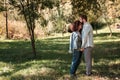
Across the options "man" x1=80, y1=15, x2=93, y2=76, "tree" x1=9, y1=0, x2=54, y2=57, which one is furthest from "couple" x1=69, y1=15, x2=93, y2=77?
"tree" x1=9, y1=0, x2=54, y2=57

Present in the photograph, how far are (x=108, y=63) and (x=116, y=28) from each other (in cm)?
5070

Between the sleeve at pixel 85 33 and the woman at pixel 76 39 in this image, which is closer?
the sleeve at pixel 85 33

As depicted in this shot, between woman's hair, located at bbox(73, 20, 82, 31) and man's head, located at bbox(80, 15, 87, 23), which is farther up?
man's head, located at bbox(80, 15, 87, 23)

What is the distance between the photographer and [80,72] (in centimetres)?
1462

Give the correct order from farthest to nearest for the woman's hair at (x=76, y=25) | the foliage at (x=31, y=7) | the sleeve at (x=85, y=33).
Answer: the foliage at (x=31, y=7), the woman's hair at (x=76, y=25), the sleeve at (x=85, y=33)

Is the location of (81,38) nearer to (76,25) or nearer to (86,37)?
(86,37)

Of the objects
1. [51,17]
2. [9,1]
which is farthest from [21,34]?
[9,1]

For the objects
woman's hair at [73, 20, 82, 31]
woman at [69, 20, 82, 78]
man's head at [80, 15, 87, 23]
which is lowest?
woman at [69, 20, 82, 78]

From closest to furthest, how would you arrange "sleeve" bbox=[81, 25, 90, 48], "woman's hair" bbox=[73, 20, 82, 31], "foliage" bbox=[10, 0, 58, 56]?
"sleeve" bbox=[81, 25, 90, 48], "woman's hair" bbox=[73, 20, 82, 31], "foliage" bbox=[10, 0, 58, 56]

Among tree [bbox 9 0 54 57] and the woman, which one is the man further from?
tree [bbox 9 0 54 57]

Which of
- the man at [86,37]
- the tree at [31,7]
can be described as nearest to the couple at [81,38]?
the man at [86,37]

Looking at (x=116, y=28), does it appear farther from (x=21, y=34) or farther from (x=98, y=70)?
(x=98, y=70)

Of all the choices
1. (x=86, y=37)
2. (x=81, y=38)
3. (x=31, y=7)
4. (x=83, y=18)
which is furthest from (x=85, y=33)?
(x=31, y=7)

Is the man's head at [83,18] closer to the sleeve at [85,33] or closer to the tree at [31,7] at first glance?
the sleeve at [85,33]
